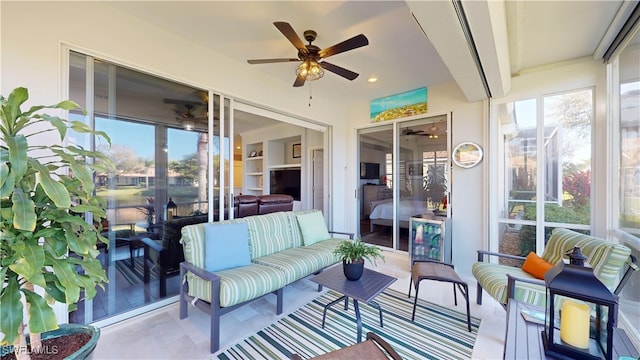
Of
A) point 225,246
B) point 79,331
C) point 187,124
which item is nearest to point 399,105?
point 187,124

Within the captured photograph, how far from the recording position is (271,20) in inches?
95.0

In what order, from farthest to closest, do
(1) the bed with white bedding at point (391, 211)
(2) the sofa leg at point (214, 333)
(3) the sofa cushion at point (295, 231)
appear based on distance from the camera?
(1) the bed with white bedding at point (391, 211) < (3) the sofa cushion at point (295, 231) < (2) the sofa leg at point (214, 333)

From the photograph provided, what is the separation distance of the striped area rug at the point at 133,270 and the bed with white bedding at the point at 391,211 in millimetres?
3666

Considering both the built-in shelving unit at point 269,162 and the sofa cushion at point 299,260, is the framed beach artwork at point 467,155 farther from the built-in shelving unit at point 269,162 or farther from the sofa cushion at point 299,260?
the built-in shelving unit at point 269,162

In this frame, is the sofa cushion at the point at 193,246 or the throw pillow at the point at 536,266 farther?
the sofa cushion at the point at 193,246

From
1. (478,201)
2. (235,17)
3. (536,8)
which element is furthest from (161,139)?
(478,201)

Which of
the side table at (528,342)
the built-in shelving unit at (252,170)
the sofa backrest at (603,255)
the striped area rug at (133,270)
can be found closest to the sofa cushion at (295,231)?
the striped area rug at (133,270)

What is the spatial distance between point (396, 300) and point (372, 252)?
3.02 feet

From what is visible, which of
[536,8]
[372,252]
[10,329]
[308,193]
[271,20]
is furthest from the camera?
[308,193]

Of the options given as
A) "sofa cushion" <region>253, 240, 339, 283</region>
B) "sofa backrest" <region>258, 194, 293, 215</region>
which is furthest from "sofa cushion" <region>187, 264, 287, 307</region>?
"sofa backrest" <region>258, 194, 293, 215</region>

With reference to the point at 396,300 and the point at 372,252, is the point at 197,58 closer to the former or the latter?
the point at 372,252

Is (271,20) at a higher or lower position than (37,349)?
higher

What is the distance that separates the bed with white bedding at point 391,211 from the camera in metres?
4.26

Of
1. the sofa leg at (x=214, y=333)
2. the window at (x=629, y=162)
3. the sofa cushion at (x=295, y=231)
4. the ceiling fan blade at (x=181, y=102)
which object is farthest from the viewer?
the sofa cushion at (x=295, y=231)
